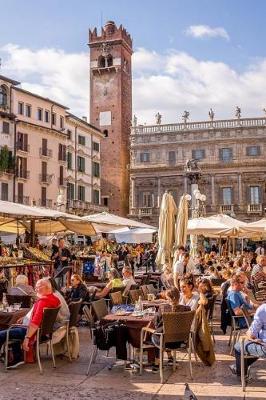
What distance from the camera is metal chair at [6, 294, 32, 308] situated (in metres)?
9.03

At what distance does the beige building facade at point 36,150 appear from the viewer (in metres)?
39.5

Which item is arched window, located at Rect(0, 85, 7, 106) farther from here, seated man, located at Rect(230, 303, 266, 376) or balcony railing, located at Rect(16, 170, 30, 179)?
seated man, located at Rect(230, 303, 266, 376)

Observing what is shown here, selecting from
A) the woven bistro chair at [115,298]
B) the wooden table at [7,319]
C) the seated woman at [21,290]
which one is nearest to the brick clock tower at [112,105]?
the seated woman at [21,290]

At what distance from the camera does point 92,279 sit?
598 inches

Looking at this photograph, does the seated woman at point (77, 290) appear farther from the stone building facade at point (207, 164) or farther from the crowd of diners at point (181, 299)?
the stone building facade at point (207, 164)

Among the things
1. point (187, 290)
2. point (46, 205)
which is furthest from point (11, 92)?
point (187, 290)

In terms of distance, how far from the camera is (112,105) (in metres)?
55.9

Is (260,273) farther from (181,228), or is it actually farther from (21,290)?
(21,290)

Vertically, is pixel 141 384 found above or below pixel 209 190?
below

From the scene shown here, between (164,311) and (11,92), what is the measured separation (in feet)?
116

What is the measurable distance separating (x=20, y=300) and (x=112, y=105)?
48.3 m

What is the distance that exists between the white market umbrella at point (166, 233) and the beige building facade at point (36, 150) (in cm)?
2203

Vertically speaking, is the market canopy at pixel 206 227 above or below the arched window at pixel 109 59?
below

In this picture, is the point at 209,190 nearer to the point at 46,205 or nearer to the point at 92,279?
the point at 46,205
